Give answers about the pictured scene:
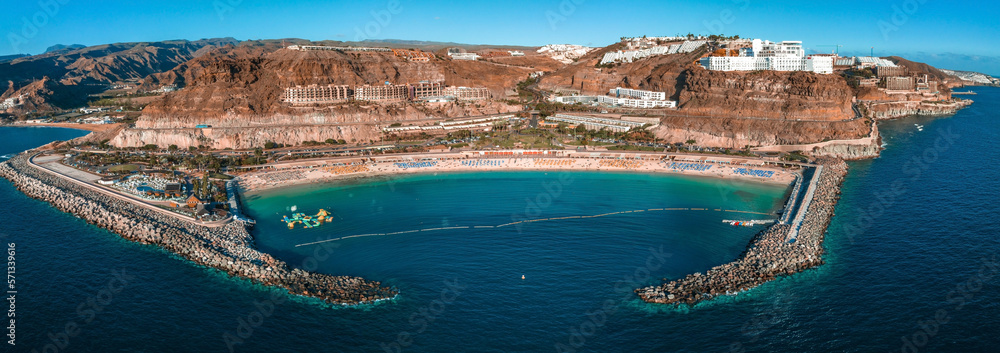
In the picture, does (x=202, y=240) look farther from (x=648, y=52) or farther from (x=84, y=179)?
(x=648, y=52)

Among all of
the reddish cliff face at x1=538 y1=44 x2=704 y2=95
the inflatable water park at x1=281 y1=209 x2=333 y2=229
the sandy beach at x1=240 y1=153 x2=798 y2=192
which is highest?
the reddish cliff face at x1=538 y1=44 x2=704 y2=95

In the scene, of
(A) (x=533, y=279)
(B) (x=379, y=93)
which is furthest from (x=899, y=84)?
(A) (x=533, y=279)

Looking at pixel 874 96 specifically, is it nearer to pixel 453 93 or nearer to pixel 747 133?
pixel 747 133
